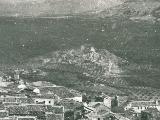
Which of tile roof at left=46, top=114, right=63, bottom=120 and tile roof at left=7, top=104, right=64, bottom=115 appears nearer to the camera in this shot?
tile roof at left=46, top=114, right=63, bottom=120

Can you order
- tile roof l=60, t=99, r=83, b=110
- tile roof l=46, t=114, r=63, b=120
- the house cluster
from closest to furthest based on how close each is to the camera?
tile roof l=46, t=114, r=63, b=120 → the house cluster → tile roof l=60, t=99, r=83, b=110

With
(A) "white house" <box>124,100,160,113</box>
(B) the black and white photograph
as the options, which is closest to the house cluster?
(A) "white house" <box>124,100,160,113</box>

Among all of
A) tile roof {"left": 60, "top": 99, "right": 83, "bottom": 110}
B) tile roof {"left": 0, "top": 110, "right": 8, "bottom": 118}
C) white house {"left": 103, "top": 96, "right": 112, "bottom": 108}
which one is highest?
tile roof {"left": 0, "top": 110, "right": 8, "bottom": 118}

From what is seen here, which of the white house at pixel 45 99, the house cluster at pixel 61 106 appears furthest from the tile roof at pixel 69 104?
the white house at pixel 45 99

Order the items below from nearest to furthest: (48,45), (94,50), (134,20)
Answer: (94,50) → (48,45) → (134,20)

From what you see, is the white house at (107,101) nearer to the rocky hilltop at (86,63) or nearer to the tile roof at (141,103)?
the tile roof at (141,103)

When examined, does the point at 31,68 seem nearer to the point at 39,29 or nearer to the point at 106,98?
the point at 39,29

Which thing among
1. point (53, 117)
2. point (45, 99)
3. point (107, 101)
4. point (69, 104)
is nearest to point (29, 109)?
point (53, 117)

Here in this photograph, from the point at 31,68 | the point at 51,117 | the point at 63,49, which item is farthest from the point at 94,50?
the point at 51,117

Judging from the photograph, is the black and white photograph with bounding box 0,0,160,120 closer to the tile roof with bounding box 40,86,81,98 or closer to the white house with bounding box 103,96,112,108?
the tile roof with bounding box 40,86,81,98

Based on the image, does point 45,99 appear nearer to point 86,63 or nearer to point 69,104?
point 69,104

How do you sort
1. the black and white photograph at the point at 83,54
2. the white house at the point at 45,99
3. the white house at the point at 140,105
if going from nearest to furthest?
the white house at the point at 45,99
the white house at the point at 140,105
the black and white photograph at the point at 83,54
